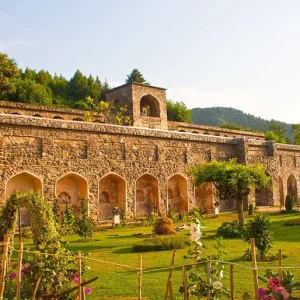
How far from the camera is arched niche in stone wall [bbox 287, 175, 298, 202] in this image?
99.4ft

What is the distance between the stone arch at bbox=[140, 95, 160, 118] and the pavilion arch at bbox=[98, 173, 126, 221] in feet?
33.8

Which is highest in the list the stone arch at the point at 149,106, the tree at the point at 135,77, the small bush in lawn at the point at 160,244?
the tree at the point at 135,77

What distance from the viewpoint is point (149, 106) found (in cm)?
3059

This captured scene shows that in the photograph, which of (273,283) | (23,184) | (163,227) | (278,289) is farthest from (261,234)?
(23,184)

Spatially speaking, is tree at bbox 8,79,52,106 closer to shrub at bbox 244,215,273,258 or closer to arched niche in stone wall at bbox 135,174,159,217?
arched niche in stone wall at bbox 135,174,159,217

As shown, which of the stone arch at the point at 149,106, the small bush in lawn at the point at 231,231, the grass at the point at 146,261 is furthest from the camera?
the stone arch at the point at 149,106

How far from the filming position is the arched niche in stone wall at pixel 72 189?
58.5 feet

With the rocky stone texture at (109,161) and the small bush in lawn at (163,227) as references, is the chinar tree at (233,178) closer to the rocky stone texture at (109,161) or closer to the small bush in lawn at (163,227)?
the small bush in lawn at (163,227)

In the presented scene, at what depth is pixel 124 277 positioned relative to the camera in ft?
28.0

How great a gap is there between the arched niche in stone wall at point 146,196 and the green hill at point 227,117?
236 ft

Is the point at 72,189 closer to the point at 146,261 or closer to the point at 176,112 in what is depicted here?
the point at 146,261

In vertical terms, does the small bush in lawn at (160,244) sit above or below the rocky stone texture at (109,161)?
below

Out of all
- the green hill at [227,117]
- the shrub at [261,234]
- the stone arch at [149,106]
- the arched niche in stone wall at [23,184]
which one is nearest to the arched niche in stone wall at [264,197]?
the stone arch at [149,106]

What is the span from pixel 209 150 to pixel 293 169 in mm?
10222
